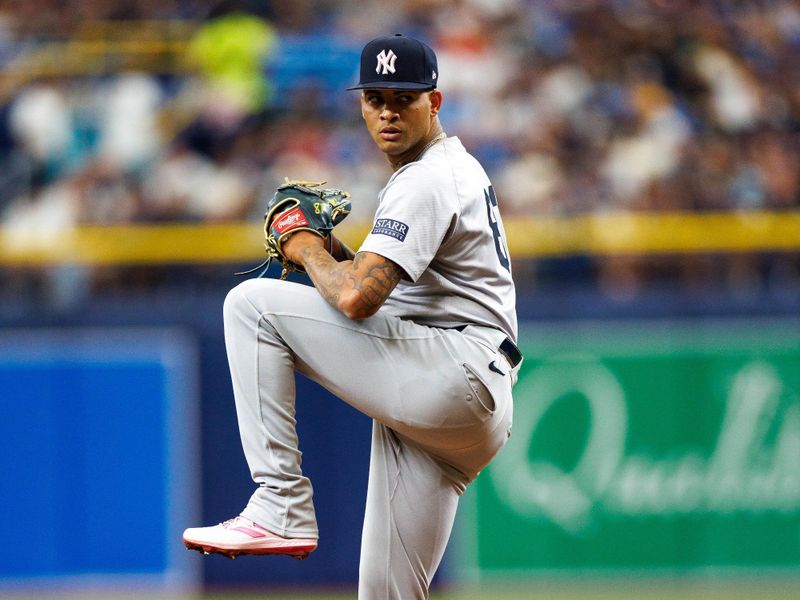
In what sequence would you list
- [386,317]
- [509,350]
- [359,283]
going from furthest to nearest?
[509,350] < [386,317] < [359,283]

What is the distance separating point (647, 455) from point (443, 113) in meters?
2.96

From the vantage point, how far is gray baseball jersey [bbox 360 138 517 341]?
4.16 metres

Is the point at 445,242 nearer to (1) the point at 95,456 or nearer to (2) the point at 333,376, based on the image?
(2) the point at 333,376

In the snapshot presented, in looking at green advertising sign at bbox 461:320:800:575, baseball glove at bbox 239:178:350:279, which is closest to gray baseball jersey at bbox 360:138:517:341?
baseball glove at bbox 239:178:350:279

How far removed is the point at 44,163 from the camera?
32.4ft

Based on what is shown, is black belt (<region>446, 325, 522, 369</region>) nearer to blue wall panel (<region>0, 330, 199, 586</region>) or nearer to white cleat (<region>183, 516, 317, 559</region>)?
white cleat (<region>183, 516, 317, 559</region>)

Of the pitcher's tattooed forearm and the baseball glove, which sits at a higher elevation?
the baseball glove

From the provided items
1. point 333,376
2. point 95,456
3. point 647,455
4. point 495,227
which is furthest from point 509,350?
point 95,456

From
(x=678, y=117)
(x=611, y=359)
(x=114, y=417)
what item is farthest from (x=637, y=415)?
(x=114, y=417)

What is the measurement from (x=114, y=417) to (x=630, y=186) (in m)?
3.85

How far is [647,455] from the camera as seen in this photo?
894 cm

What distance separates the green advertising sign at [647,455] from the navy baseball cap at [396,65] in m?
4.79

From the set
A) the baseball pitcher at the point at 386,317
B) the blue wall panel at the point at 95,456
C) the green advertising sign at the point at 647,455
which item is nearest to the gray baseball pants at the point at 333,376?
the baseball pitcher at the point at 386,317

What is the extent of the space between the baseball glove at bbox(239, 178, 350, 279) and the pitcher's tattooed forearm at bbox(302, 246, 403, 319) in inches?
6.7
